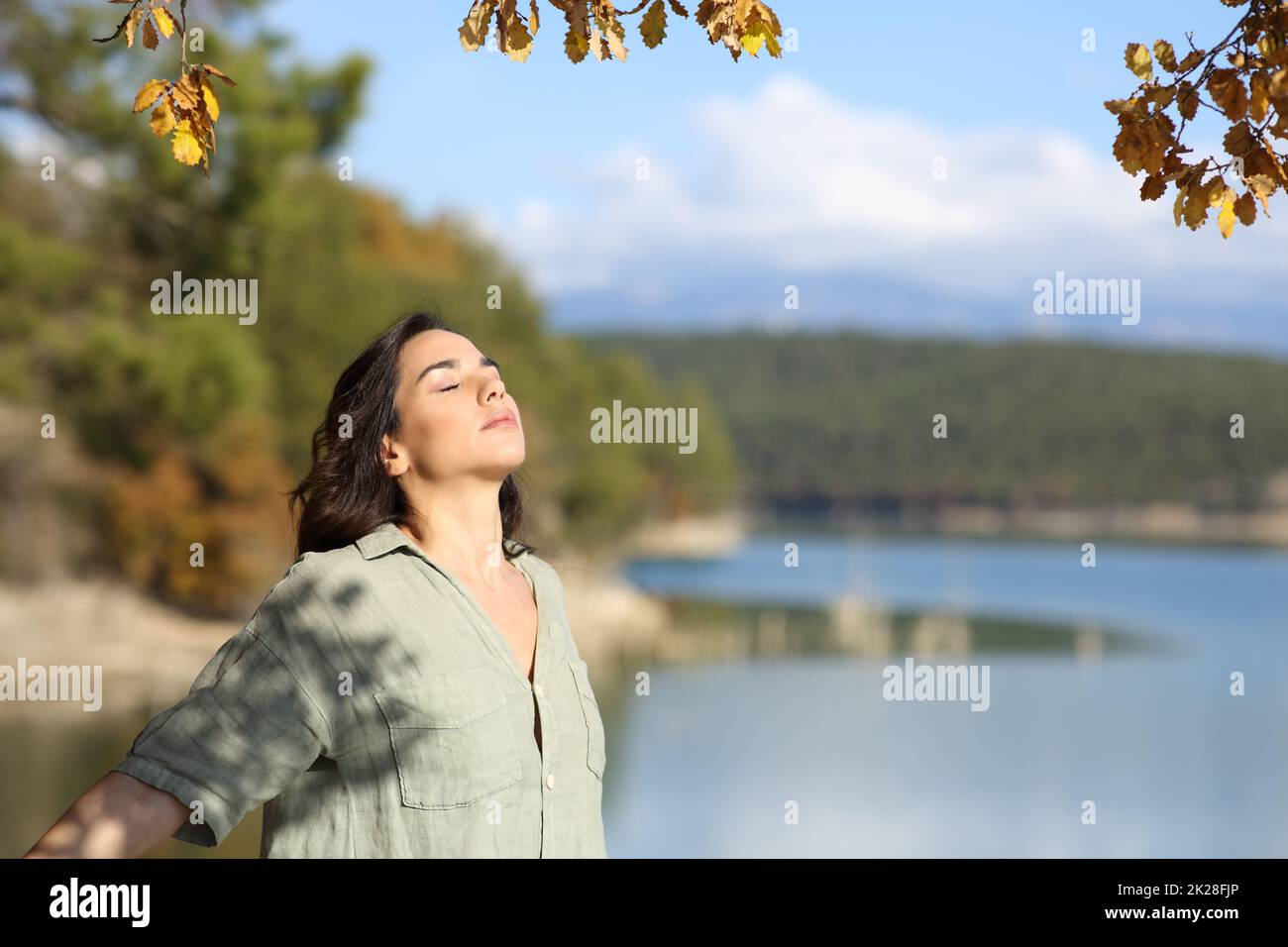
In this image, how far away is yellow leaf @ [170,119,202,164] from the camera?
2.35 m

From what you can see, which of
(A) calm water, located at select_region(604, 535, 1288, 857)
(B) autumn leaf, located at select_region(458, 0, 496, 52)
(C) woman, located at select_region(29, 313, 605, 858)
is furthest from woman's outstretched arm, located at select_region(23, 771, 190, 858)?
(A) calm water, located at select_region(604, 535, 1288, 857)

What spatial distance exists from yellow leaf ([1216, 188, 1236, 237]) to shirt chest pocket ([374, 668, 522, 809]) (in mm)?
1265

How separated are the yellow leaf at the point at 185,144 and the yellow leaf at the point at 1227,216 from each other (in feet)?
4.91

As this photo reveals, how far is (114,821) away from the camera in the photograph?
5.79 ft

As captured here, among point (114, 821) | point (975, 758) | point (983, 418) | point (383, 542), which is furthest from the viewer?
point (983, 418)

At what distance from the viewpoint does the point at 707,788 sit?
70.7ft

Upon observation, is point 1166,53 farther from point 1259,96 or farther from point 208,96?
point 208,96

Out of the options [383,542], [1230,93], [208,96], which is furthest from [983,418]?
[383,542]

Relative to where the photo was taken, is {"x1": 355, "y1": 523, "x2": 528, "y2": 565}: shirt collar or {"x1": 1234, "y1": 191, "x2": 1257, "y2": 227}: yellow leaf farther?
{"x1": 1234, "y1": 191, "x2": 1257, "y2": 227}: yellow leaf

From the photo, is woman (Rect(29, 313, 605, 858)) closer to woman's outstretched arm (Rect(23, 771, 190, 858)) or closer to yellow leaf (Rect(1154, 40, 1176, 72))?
woman's outstretched arm (Rect(23, 771, 190, 858))

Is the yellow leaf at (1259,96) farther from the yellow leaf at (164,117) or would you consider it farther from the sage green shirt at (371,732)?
the yellow leaf at (164,117)

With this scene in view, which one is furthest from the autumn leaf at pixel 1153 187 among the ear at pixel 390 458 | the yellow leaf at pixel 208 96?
the yellow leaf at pixel 208 96

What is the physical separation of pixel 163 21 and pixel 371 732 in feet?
3.40

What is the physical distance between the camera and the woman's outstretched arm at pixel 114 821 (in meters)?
1.72
